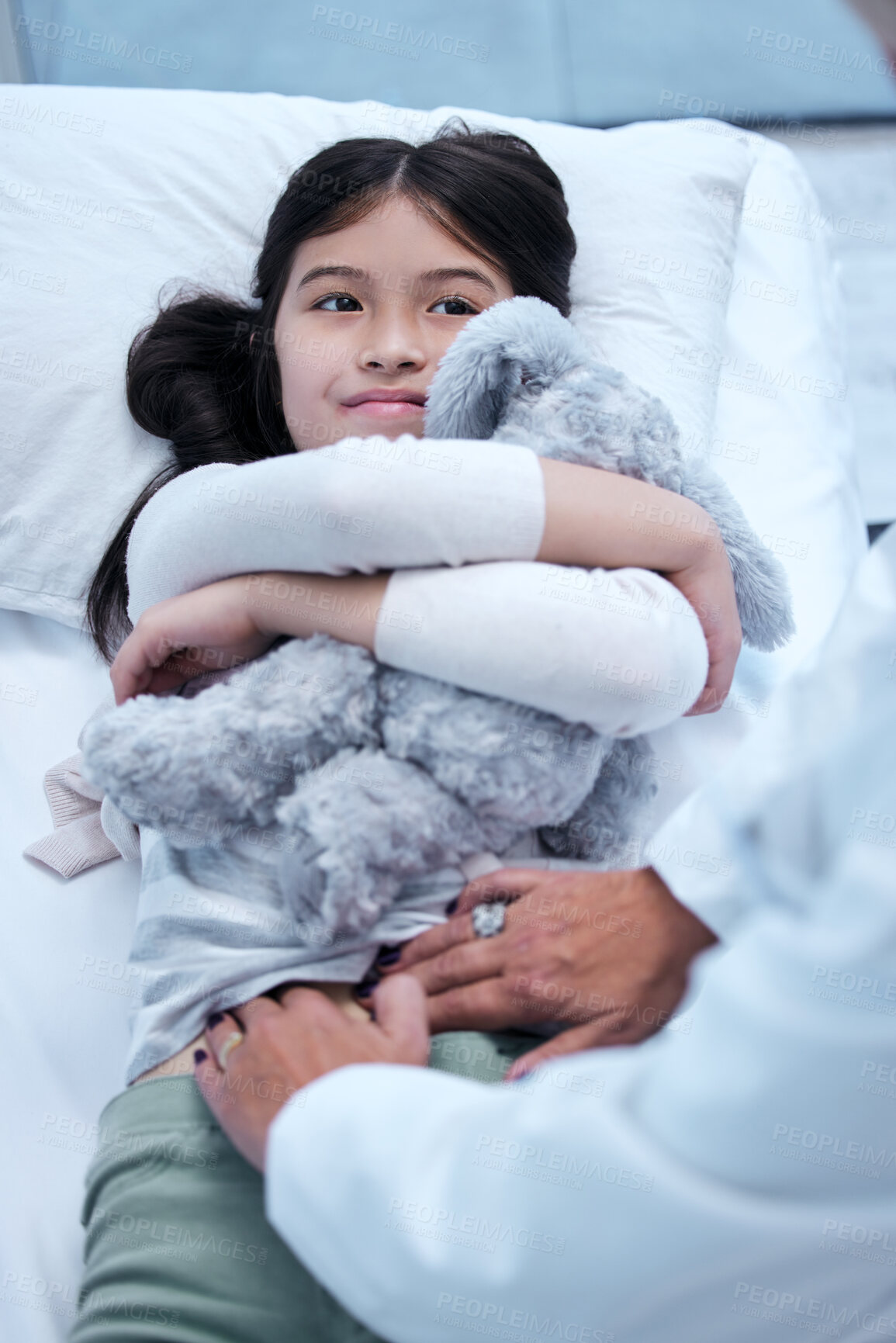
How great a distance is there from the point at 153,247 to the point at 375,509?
2.53 ft

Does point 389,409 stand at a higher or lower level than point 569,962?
higher

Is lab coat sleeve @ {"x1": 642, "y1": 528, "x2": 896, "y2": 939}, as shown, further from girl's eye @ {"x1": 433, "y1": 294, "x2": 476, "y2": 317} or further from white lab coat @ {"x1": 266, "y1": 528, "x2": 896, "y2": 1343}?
girl's eye @ {"x1": 433, "y1": 294, "x2": 476, "y2": 317}

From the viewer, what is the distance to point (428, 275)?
1.01 metres

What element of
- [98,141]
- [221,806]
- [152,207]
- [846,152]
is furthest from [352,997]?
[846,152]

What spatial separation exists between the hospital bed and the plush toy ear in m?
0.37

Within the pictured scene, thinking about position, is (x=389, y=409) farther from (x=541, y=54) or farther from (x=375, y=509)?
(x=541, y=54)

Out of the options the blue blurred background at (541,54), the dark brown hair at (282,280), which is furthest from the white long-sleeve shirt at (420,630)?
the blue blurred background at (541,54)

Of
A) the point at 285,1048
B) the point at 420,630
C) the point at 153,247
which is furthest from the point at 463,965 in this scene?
the point at 153,247

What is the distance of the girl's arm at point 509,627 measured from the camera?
2.33 feet

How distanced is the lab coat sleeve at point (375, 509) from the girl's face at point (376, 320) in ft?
0.71

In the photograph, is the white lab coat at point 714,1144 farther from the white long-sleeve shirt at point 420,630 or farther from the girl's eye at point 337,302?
the girl's eye at point 337,302

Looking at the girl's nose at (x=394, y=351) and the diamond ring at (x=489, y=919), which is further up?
the girl's nose at (x=394, y=351)

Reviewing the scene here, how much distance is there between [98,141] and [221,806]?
3.40ft

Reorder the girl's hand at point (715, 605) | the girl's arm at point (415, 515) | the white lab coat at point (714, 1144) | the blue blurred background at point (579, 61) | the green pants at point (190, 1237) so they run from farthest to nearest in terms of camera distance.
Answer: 1. the blue blurred background at point (579, 61)
2. the girl's hand at point (715, 605)
3. the girl's arm at point (415, 515)
4. the green pants at point (190, 1237)
5. the white lab coat at point (714, 1144)
